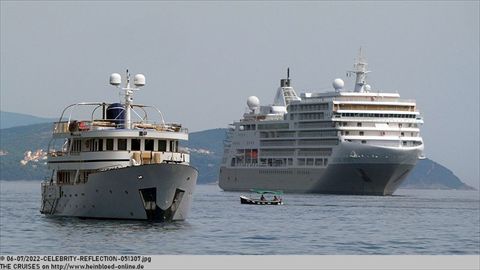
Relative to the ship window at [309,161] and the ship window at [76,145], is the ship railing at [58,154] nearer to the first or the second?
the ship window at [76,145]

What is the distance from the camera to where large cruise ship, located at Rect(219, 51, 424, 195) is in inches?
6004

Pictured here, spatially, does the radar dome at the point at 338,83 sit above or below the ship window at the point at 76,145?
above

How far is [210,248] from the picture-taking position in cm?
5381

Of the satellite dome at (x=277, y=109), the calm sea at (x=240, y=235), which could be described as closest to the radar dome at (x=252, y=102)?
the satellite dome at (x=277, y=109)

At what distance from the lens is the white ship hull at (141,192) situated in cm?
6297

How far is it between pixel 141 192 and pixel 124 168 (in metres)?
1.51

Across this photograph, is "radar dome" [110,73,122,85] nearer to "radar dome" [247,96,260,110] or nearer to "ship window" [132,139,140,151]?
"ship window" [132,139,140,151]

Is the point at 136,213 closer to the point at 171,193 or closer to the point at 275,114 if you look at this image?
the point at 171,193

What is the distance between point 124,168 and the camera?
6278cm

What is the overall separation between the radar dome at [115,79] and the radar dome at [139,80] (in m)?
0.93

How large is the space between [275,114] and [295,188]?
18539 mm

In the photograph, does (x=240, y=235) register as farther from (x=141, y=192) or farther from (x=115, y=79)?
(x=115, y=79)

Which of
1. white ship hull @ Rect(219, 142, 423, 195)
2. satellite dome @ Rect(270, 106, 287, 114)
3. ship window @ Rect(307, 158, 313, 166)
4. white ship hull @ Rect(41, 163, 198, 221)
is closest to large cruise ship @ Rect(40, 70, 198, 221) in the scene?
white ship hull @ Rect(41, 163, 198, 221)

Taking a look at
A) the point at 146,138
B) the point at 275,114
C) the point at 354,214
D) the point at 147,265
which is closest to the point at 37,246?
the point at 146,138
